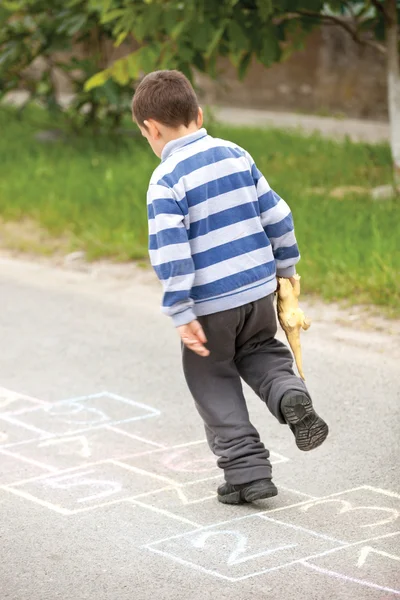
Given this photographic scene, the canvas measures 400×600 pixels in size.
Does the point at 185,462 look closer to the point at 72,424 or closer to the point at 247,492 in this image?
the point at 247,492

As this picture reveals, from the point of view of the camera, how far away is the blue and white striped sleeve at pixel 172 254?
399cm

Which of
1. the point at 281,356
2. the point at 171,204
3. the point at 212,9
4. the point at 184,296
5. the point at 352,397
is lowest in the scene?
the point at 352,397

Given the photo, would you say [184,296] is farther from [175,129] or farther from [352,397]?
[352,397]

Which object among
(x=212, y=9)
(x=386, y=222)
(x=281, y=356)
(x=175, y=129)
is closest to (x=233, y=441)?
(x=281, y=356)

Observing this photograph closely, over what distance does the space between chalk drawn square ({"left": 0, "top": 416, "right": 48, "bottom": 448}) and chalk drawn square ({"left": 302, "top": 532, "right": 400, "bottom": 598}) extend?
166 cm

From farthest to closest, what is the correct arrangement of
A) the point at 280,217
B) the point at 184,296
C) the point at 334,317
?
the point at 334,317, the point at 280,217, the point at 184,296

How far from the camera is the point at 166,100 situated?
13.5ft

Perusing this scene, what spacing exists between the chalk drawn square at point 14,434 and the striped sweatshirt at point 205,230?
3.98ft

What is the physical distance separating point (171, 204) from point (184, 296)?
0.99 feet

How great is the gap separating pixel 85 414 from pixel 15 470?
749 mm

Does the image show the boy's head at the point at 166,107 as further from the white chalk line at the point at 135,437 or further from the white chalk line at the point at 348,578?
the white chalk line at the point at 348,578

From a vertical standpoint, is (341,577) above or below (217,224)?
below

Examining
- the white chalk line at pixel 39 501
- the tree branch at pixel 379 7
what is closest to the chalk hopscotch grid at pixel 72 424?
the white chalk line at pixel 39 501

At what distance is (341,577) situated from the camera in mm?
3588
